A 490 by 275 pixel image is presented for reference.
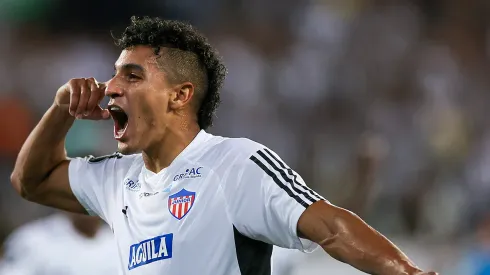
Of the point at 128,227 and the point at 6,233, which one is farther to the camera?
the point at 6,233

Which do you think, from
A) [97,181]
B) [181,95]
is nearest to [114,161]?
[97,181]

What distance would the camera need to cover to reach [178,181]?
295 cm

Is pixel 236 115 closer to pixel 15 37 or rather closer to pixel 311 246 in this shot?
pixel 15 37

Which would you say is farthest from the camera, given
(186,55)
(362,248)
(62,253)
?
(62,253)

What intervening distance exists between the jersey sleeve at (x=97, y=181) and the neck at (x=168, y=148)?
23 centimetres

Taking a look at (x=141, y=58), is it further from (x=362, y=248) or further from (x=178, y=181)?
(x=362, y=248)

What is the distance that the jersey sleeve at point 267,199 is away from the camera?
2.55 m

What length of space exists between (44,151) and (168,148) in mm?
758

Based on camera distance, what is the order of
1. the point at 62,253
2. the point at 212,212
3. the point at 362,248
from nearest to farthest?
the point at 362,248
the point at 212,212
the point at 62,253

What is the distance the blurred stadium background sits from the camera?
6445 millimetres

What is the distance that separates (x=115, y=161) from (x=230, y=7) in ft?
13.8

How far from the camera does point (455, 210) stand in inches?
261

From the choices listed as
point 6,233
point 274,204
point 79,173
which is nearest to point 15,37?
point 6,233

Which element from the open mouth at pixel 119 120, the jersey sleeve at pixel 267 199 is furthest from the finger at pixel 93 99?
the jersey sleeve at pixel 267 199
